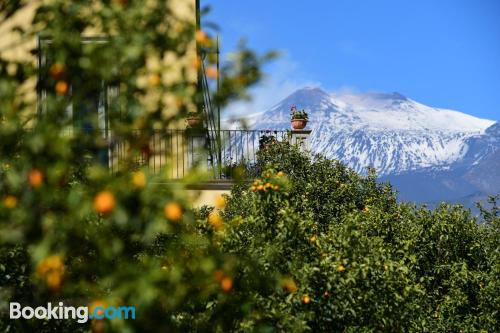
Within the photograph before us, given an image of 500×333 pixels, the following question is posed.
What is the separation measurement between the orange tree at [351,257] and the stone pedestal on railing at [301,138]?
58 centimetres

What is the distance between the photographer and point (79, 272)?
11.2 feet

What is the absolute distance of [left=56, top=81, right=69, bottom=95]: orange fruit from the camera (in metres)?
3.04

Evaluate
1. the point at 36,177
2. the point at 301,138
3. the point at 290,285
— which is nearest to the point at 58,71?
the point at 36,177

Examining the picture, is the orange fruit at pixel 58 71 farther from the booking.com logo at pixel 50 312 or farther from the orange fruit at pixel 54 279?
the booking.com logo at pixel 50 312

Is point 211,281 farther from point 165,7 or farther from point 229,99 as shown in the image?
point 165,7

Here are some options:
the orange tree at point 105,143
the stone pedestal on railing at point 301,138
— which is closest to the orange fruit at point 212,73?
the orange tree at point 105,143

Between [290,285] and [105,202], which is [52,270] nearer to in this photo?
[105,202]

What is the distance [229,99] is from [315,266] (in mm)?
2952

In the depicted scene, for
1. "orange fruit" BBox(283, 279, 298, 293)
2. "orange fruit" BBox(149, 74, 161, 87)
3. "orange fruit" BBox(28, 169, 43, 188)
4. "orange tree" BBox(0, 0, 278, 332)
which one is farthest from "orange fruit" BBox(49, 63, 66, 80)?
"orange fruit" BBox(283, 279, 298, 293)

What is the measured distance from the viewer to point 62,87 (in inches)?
120

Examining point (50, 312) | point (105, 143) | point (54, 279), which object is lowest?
point (50, 312)

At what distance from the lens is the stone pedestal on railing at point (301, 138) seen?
14.7m

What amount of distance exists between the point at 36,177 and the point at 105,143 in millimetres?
450

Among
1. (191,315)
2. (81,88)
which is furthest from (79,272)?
(191,315)
